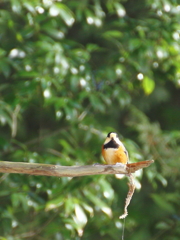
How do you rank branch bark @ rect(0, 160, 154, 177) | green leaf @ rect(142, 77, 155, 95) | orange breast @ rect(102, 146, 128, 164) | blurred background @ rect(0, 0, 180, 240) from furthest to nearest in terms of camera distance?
green leaf @ rect(142, 77, 155, 95) → blurred background @ rect(0, 0, 180, 240) → orange breast @ rect(102, 146, 128, 164) → branch bark @ rect(0, 160, 154, 177)

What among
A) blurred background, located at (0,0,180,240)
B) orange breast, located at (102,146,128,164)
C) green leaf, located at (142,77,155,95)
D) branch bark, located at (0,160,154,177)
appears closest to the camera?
branch bark, located at (0,160,154,177)

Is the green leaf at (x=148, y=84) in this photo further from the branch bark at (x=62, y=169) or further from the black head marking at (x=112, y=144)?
the branch bark at (x=62, y=169)

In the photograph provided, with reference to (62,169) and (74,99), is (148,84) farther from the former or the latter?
(62,169)

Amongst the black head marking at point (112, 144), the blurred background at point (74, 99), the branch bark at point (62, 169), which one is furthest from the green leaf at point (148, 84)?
the branch bark at point (62, 169)

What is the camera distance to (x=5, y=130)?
13.5 ft

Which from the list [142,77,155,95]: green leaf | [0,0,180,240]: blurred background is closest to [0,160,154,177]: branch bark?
[0,0,180,240]: blurred background

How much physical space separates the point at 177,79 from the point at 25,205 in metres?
1.49

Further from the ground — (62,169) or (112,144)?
(62,169)

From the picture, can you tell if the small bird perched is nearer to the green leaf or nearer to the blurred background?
the blurred background

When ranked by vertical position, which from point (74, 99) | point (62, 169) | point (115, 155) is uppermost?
point (62, 169)

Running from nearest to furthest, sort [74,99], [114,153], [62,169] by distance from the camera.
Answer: [62,169]
[114,153]
[74,99]

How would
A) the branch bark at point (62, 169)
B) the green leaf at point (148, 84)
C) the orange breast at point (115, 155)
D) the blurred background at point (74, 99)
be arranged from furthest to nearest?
the green leaf at point (148, 84)
the blurred background at point (74, 99)
the orange breast at point (115, 155)
the branch bark at point (62, 169)

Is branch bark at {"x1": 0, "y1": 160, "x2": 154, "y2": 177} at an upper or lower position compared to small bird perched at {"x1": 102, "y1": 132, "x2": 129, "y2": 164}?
upper

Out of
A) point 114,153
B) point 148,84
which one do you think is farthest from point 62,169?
point 148,84
